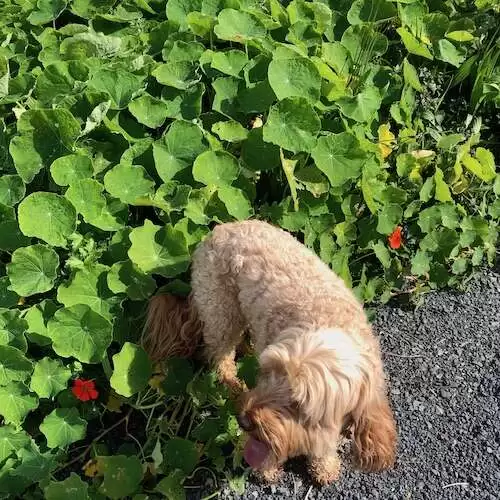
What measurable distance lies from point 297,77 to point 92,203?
4.21 ft

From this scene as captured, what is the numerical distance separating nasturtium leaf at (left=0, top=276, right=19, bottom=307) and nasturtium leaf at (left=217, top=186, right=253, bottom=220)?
1097mm

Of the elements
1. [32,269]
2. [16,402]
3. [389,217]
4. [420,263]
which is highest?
[389,217]

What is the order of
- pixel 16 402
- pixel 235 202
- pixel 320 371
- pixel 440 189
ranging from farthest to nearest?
pixel 440 189
pixel 235 202
pixel 16 402
pixel 320 371

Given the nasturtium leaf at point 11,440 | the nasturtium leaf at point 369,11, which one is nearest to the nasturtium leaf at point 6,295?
the nasturtium leaf at point 11,440

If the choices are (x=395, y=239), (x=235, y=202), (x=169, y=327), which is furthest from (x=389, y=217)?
(x=169, y=327)

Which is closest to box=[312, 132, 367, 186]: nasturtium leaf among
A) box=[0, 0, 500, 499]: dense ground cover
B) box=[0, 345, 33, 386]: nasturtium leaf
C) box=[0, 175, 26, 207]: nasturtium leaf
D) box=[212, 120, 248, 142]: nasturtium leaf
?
box=[0, 0, 500, 499]: dense ground cover

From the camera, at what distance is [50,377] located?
2910mm

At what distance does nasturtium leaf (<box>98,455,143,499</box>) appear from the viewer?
275 cm

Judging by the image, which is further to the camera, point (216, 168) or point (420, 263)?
point (420, 263)

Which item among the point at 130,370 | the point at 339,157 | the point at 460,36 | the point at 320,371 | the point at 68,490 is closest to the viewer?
the point at 320,371

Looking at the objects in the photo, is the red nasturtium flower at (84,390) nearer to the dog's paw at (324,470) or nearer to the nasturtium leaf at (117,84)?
the dog's paw at (324,470)

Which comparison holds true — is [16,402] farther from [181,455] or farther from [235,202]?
[235,202]

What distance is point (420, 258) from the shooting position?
3670 mm

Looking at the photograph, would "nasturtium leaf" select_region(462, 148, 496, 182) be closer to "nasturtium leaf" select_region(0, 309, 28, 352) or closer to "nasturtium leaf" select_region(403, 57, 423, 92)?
"nasturtium leaf" select_region(403, 57, 423, 92)
